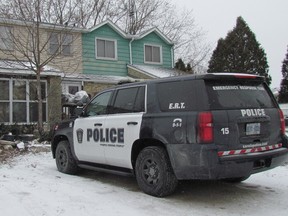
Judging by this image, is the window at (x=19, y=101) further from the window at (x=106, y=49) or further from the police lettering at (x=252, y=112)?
the police lettering at (x=252, y=112)

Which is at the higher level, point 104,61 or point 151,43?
point 151,43

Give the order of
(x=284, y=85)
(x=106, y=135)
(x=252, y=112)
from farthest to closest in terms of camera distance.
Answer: (x=284, y=85)
(x=106, y=135)
(x=252, y=112)

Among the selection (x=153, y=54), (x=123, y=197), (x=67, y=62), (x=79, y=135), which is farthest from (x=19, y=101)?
(x=123, y=197)

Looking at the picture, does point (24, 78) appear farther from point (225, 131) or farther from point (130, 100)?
point (225, 131)

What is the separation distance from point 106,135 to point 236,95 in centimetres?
242

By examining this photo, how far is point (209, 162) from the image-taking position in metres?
5.38

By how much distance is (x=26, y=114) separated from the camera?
53.7 feet

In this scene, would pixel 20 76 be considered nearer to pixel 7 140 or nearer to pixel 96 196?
pixel 7 140

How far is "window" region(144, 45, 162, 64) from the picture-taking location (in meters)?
22.9

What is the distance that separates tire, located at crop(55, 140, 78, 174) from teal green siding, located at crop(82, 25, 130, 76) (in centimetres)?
1177

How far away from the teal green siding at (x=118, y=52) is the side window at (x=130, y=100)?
13.1 m

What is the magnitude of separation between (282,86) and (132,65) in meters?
13.8

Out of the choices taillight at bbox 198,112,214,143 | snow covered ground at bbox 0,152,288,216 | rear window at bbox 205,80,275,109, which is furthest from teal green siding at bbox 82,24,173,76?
taillight at bbox 198,112,214,143

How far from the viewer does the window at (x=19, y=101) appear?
627 inches
